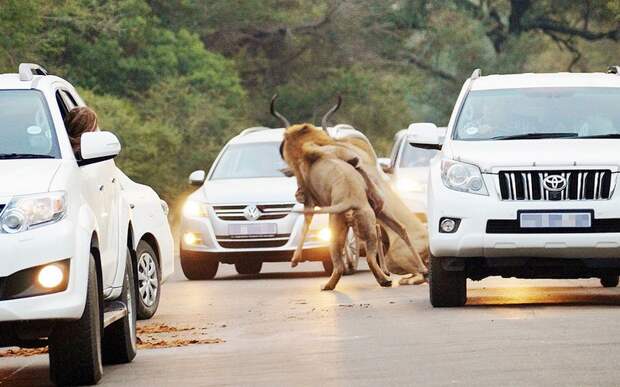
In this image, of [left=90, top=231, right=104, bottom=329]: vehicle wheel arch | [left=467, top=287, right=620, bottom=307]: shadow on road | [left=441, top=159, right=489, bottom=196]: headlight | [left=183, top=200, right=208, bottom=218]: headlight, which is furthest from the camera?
[left=183, top=200, right=208, bottom=218]: headlight

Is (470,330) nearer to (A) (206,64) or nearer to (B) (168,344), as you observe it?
(B) (168,344)

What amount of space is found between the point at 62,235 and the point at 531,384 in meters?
2.43

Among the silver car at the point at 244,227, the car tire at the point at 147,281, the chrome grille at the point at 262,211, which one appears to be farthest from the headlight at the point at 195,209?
the car tire at the point at 147,281

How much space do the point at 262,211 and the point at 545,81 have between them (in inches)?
235

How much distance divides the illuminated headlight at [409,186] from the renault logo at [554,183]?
9896 millimetres

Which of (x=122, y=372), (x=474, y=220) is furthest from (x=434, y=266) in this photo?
(x=122, y=372)

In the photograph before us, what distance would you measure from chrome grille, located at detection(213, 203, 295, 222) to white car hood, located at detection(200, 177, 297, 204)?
0.05 meters

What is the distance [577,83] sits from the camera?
618 inches

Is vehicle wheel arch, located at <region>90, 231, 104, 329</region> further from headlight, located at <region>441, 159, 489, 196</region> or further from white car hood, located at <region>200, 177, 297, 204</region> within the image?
white car hood, located at <region>200, 177, 297, 204</region>

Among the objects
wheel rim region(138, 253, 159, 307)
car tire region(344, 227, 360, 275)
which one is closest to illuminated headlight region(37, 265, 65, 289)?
wheel rim region(138, 253, 159, 307)

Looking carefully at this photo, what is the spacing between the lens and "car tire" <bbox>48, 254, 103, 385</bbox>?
986 centimetres

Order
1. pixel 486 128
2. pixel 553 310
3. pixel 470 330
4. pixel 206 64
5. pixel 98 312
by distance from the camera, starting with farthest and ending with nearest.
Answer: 1. pixel 206 64
2. pixel 486 128
3. pixel 553 310
4. pixel 470 330
5. pixel 98 312

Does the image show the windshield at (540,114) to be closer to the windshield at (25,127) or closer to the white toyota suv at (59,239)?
the white toyota suv at (59,239)

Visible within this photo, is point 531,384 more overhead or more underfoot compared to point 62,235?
more underfoot
